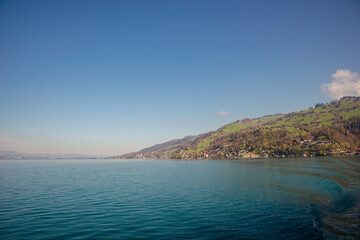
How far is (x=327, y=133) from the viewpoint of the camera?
19900 centimetres

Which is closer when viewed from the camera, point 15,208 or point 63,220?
point 63,220

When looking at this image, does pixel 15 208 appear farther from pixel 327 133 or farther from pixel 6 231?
pixel 327 133

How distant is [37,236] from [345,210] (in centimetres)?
4165

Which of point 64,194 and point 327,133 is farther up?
point 327,133

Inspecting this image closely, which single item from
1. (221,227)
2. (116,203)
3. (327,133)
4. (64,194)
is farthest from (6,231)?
(327,133)

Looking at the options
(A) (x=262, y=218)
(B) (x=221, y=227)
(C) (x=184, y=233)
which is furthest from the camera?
(A) (x=262, y=218)

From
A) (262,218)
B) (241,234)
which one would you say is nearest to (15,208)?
(241,234)

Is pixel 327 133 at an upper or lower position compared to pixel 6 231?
upper

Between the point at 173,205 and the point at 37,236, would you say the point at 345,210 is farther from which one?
the point at 37,236

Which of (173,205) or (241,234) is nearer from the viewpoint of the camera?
(241,234)

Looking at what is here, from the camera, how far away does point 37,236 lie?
63.5ft

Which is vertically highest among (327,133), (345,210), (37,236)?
(327,133)

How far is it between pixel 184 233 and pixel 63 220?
17719mm

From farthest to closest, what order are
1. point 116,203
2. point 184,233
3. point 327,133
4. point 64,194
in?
point 327,133, point 64,194, point 116,203, point 184,233
